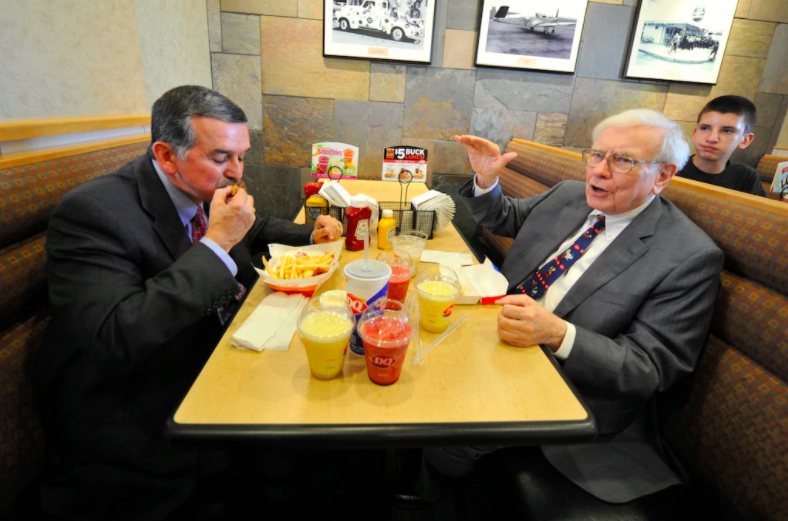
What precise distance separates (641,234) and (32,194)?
193 centimetres

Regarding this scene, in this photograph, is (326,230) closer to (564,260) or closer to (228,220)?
(228,220)

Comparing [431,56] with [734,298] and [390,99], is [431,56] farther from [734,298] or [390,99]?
[734,298]

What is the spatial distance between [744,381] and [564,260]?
0.66m

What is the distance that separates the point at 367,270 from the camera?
3.42 feet

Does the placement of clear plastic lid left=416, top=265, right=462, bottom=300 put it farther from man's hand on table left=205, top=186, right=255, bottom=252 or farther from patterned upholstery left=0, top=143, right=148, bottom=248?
patterned upholstery left=0, top=143, right=148, bottom=248

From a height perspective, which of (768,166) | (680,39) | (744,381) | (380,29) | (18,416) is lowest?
(18,416)

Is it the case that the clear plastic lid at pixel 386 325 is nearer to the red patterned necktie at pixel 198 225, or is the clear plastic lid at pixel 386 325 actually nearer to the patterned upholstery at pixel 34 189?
the red patterned necktie at pixel 198 225

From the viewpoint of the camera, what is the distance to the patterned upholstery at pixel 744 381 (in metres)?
1.06

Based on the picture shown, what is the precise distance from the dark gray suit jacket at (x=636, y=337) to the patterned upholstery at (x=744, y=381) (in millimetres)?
61

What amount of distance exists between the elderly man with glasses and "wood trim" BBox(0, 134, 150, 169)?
4.92ft

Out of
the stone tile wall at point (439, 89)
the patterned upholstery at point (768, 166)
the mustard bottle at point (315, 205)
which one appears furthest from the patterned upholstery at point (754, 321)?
the patterned upholstery at point (768, 166)

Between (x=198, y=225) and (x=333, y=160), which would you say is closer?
(x=198, y=225)

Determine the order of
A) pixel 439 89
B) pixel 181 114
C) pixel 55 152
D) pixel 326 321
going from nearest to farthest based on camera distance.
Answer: pixel 326 321, pixel 181 114, pixel 55 152, pixel 439 89

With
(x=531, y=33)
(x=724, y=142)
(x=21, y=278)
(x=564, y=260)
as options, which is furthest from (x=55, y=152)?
(x=724, y=142)
